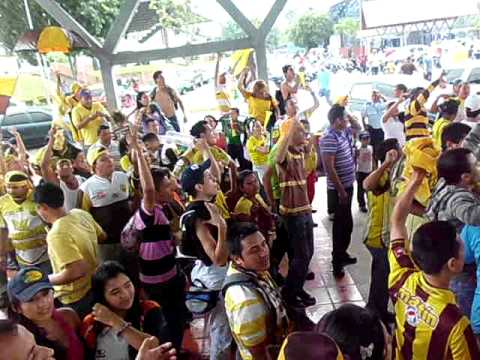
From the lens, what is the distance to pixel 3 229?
3602 mm

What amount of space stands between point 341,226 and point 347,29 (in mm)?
18161

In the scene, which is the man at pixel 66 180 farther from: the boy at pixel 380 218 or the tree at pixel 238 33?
the tree at pixel 238 33

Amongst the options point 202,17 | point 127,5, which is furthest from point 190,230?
point 202,17

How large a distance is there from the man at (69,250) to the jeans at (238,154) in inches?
164

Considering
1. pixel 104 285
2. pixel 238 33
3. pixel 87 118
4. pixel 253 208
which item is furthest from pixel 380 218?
pixel 238 33

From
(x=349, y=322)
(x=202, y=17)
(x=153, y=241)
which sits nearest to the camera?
(x=349, y=322)

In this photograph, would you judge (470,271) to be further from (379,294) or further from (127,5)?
(127,5)

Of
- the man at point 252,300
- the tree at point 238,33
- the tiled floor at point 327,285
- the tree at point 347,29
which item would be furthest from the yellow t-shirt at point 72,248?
the tree at point 347,29

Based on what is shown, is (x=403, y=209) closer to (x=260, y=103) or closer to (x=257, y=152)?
(x=257, y=152)

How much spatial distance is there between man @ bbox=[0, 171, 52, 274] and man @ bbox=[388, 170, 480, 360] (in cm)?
252

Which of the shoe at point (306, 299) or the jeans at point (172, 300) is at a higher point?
the jeans at point (172, 300)

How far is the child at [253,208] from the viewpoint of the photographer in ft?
12.2

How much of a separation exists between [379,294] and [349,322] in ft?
7.15

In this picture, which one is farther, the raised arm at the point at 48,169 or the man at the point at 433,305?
the raised arm at the point at 48,169
